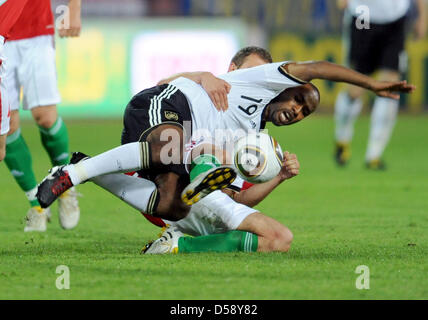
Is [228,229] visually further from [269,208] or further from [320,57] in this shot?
[320,57]

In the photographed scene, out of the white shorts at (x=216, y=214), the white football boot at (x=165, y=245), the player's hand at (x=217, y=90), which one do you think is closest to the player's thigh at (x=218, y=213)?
the white shorts at (x=216, y=214)

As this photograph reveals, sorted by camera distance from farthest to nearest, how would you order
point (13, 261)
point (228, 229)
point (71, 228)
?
point (71, 228) → point (228, 229) → point (13, 261)

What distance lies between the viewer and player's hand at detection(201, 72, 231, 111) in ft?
16.1

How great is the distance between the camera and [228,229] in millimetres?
4555

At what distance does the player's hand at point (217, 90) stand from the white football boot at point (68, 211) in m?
1.22

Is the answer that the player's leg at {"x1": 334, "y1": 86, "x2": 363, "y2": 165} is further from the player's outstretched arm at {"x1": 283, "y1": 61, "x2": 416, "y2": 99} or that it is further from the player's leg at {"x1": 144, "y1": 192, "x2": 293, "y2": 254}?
the player's leg at {"x1": 144, "y1": 192, "x2": 293, "y2": 254}

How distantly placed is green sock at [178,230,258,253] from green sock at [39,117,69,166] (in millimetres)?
1518

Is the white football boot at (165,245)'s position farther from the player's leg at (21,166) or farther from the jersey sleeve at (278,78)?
Result: the player's leg at (21,166)

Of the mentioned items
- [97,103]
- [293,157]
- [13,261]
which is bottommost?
[97,103]

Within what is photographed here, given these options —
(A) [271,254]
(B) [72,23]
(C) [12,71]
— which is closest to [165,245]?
(A) [271,254]

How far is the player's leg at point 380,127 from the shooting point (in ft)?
30.5

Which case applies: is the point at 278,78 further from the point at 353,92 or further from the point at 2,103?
the point at 353,92

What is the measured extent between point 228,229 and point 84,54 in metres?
10.8

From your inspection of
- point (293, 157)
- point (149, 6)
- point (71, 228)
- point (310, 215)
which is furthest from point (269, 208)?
point (149, 6)
